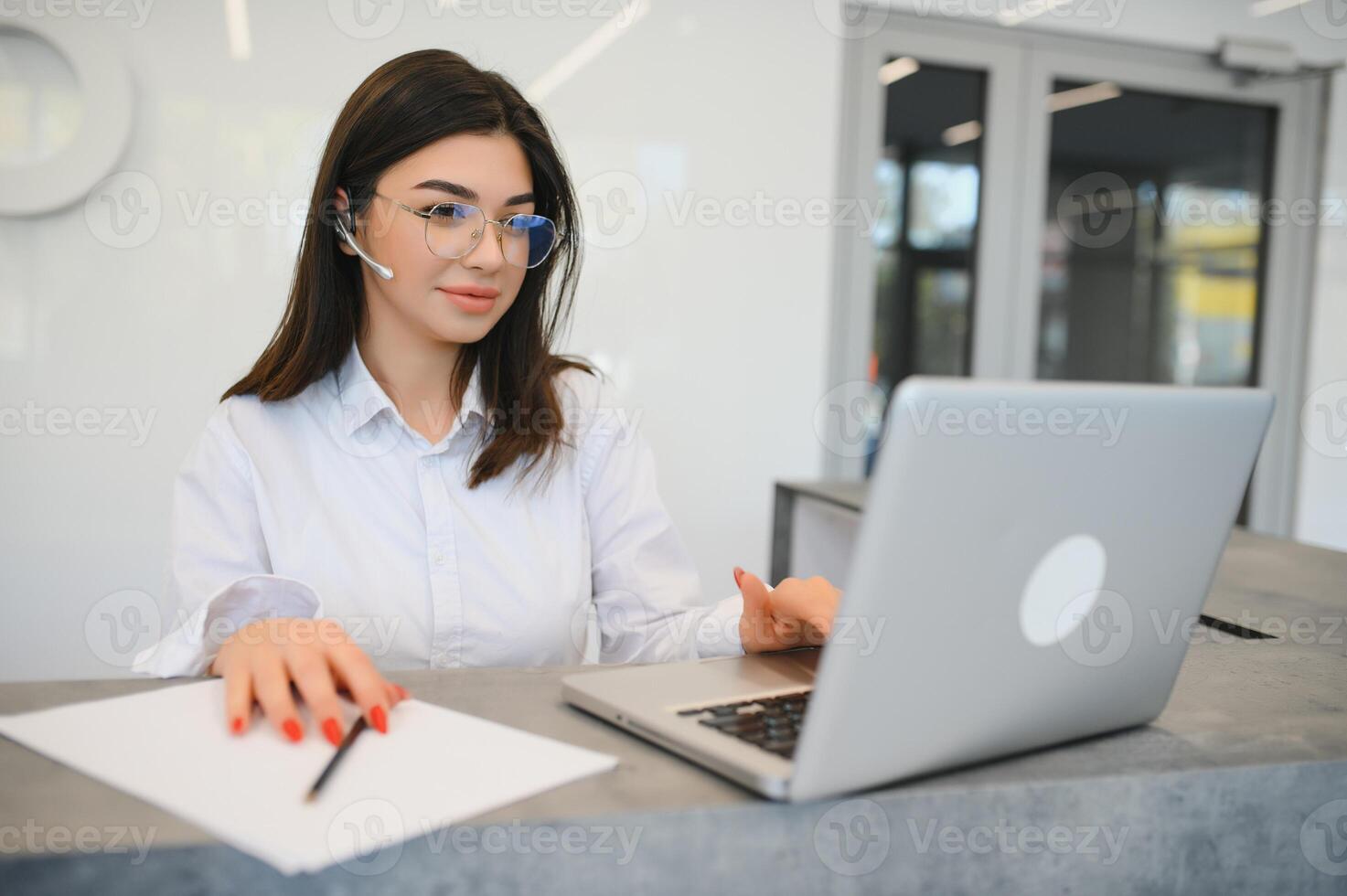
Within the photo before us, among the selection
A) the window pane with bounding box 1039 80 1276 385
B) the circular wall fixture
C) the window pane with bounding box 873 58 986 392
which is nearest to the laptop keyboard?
the circular wall fixture

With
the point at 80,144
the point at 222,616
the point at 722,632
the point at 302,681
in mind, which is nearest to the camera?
the point at 302,681

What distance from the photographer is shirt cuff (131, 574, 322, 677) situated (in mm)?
1026

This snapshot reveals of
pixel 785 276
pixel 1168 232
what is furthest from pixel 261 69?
pixel 1168 232

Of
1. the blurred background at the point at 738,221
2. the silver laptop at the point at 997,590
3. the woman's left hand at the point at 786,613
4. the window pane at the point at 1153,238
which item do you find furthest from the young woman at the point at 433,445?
the window pane at the point at 1153,238

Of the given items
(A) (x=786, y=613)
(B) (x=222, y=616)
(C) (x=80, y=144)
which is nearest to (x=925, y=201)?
(C) (x=80, y=144)

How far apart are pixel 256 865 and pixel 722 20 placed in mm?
3089

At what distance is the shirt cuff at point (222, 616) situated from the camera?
40.4 inches

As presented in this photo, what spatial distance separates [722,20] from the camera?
328cm

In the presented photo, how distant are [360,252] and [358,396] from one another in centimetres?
19

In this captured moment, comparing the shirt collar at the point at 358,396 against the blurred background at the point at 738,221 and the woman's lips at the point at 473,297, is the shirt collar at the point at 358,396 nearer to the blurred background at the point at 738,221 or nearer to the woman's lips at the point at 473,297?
the woman's lips at the point at 473,297

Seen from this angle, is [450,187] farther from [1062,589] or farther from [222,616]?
[1062,589]

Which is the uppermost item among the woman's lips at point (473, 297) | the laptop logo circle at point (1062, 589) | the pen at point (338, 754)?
the woman's lips at point (473, 297)

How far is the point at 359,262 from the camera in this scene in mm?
1531

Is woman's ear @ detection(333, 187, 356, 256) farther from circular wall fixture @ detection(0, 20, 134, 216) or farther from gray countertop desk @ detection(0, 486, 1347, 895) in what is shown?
circular wall fixture @ detection(0, 20, 134, 216)
